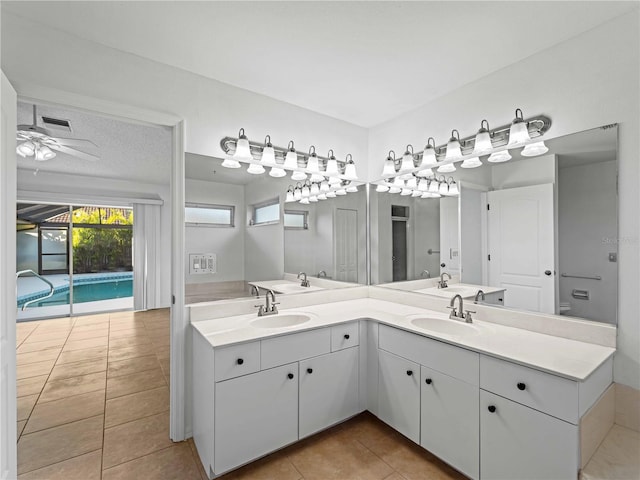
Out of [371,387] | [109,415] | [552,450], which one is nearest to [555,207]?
[552,450]

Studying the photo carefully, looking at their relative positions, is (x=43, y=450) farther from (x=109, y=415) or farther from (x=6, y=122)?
(x=6, y=122)

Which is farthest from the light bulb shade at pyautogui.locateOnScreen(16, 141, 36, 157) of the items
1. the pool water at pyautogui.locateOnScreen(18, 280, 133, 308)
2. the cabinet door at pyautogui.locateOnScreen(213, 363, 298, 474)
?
the pool water at pyautogui.locateOnScreen(18, 280, 133, 308)

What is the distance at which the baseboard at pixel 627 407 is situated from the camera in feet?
4.70

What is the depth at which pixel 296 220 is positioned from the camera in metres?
2.61

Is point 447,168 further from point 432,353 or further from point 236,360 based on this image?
point 236,360

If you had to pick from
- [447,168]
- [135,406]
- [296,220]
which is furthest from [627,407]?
[135,406]

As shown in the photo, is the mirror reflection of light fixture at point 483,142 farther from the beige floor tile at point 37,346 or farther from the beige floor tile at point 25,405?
the beige floor tile at point 37,346

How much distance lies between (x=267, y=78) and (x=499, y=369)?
7.38ft

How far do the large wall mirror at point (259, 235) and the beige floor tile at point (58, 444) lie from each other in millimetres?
1137

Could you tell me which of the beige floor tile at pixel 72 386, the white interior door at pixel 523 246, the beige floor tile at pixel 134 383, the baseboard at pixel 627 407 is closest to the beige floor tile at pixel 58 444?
the beige floor tile at pixel 134 383

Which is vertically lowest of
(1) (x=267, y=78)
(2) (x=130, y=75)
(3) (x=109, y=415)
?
(3) (x=109, y=415)

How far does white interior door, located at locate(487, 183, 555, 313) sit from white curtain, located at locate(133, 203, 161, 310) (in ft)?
18.9

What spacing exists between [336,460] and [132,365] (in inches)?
101

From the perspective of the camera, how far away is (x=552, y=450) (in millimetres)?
1248
